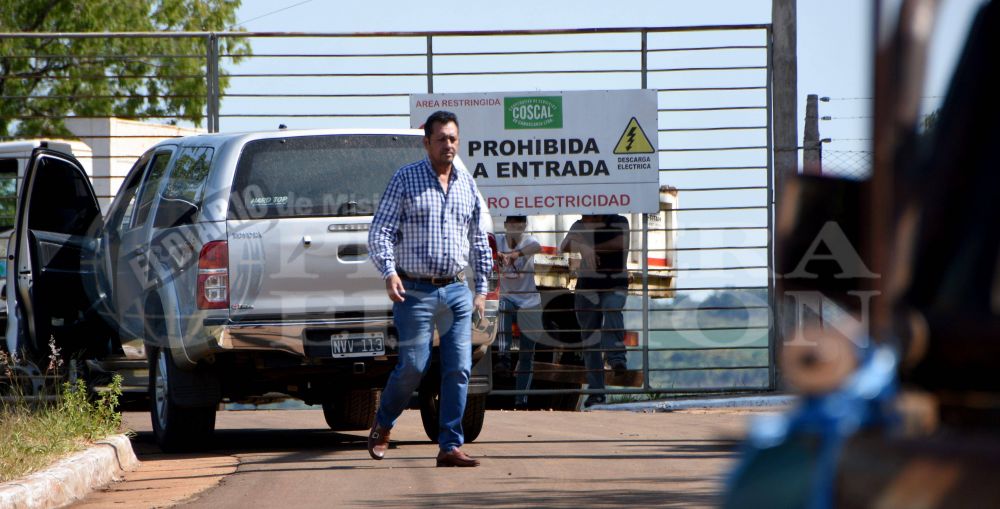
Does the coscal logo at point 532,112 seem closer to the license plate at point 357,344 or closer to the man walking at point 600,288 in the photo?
the man walking at point 600,288

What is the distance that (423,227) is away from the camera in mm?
7320

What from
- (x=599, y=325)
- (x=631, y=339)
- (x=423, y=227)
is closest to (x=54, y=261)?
(x=423, y=227)

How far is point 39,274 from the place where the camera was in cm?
933

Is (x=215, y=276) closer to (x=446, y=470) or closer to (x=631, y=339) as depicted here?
(x=446, y=470)

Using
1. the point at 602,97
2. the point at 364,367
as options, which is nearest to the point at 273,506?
the point at 364,367

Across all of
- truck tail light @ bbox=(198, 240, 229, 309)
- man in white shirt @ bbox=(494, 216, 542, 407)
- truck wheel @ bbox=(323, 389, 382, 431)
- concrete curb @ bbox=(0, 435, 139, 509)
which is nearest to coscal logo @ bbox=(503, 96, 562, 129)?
man in white shirt @ bbox=(494, 216, 542, 407)

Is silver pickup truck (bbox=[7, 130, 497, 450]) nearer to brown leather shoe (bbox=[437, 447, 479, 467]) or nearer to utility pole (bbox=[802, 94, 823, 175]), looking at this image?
brown leather shoe (bbox=[437, 447, 479, 467])

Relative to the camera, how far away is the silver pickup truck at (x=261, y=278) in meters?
7.70

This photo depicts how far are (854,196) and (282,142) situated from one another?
21.9 feet

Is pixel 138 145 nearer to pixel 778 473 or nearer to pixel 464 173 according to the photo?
pixel 464 173

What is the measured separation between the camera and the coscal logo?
1206 centimetres

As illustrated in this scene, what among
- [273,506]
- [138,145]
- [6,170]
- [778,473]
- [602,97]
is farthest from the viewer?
[138,145]

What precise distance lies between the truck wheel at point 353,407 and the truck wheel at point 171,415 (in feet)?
5.83

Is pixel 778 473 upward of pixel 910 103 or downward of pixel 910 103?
downward
